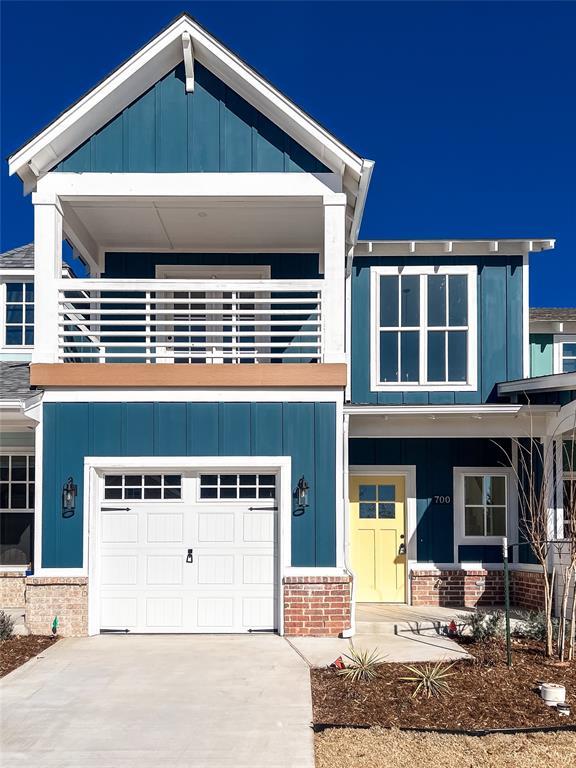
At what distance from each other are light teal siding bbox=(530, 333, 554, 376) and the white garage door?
782cm

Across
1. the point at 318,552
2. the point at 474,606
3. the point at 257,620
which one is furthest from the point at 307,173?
the point at 474,606

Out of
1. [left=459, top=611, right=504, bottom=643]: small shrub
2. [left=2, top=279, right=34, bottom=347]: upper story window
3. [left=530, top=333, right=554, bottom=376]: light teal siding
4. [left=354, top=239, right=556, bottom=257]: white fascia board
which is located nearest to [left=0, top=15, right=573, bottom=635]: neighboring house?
[left=354, top=239, right=556, bottom=257]: white fascia board

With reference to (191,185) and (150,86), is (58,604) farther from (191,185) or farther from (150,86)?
(150,86)

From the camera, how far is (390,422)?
40.5 ft

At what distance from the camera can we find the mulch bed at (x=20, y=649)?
8.65 m

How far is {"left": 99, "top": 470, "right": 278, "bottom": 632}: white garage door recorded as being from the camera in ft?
33.4

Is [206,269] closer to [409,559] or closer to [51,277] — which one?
[51,277]

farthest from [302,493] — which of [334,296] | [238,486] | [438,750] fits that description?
[438,750]

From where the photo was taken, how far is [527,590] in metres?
12.0

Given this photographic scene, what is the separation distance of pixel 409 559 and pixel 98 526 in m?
5.49

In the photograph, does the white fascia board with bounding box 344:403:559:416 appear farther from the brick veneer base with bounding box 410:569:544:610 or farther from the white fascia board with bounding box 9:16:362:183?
the white fascia board with bounding box 9:16:362:183

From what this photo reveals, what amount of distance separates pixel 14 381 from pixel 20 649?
4023 mm

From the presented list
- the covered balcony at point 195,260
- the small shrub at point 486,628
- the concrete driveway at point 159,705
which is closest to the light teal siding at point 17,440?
the covered balcony at point 195,260

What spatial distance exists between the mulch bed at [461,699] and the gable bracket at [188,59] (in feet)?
27.2
